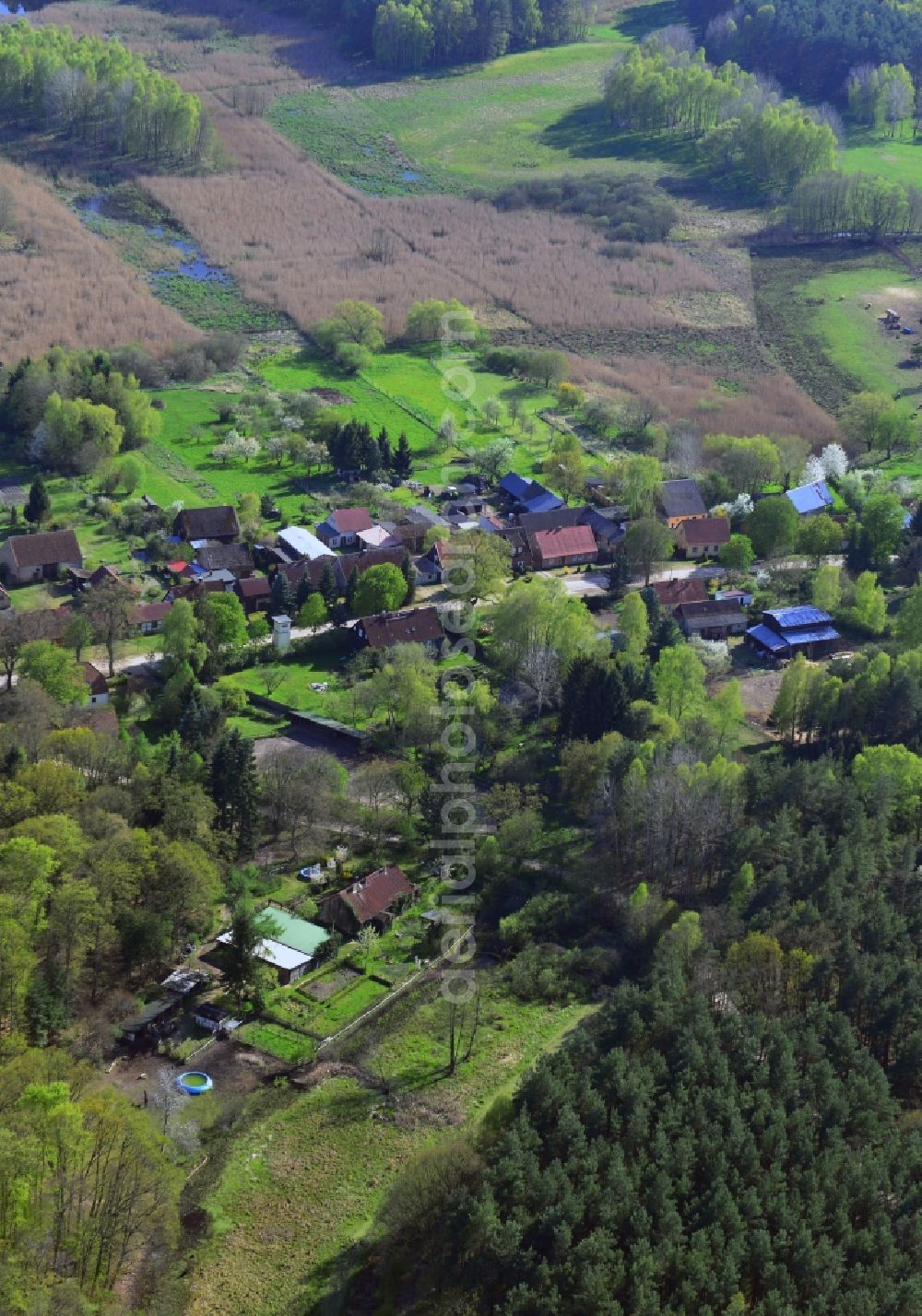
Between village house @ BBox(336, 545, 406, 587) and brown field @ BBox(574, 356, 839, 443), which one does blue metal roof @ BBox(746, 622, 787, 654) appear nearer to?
village house @ BBox(336, 545, 406, 587)

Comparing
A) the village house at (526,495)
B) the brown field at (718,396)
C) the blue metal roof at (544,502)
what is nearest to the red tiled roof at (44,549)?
the village house at (526,495)

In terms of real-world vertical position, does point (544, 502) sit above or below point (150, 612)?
above

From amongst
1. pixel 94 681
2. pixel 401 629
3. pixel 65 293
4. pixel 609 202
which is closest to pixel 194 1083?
pixel 94 681

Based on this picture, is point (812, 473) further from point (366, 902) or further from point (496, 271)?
point (366, 902)

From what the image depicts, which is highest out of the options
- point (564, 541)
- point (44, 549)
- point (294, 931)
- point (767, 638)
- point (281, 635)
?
point (44, 549)

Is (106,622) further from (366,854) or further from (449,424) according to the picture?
(449,424)

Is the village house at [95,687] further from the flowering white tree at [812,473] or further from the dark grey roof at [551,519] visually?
the flowering white tree at [812,473]

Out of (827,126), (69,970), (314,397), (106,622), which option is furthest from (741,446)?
(827,126)
